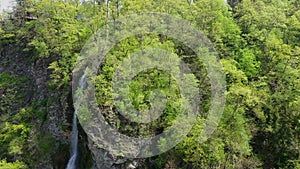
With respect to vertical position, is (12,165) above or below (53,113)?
below

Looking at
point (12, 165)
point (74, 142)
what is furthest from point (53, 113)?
point (12, 165)

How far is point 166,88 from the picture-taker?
24.3 metres

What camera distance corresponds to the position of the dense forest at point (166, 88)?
22.8 m

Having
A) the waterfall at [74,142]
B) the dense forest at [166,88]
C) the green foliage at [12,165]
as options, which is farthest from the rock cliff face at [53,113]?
the green foliage at [12,165]

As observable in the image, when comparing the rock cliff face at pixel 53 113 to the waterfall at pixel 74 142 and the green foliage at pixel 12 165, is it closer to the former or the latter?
the waterfall at pixel 74 142

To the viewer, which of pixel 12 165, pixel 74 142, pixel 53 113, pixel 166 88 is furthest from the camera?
pixel 53 113

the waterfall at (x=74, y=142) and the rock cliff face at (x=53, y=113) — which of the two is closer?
the rock cliff face at (x=53, y=113)

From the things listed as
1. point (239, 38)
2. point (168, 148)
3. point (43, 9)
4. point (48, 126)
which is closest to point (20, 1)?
point (43, 9)

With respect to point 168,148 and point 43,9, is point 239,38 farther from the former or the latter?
point 43,9

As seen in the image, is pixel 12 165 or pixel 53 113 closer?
pixel 12 165

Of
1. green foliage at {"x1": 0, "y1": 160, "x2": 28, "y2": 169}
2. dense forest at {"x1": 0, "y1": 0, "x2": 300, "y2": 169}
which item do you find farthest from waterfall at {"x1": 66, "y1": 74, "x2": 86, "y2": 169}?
green foliage at {"x1": 0, "y1": 160, "x2": 28, "y2": 169}

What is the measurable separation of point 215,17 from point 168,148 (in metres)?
15.9

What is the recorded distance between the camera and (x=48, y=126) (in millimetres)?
29484

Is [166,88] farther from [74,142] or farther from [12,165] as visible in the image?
[12,165]
